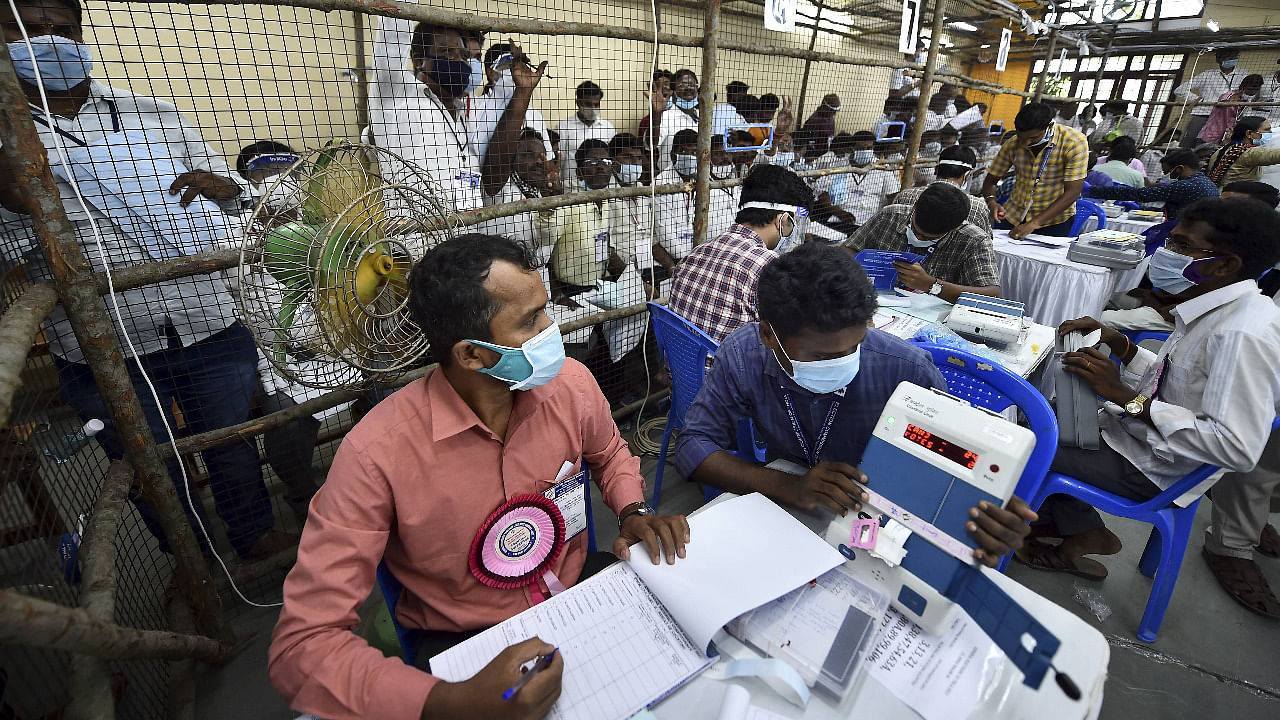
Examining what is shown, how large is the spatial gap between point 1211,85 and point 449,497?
1566cm

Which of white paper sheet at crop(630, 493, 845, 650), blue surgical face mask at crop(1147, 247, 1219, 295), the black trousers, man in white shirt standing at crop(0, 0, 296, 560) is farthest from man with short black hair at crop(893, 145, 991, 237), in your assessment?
man in white shirt standing at crop(0, 0, 296, 560)

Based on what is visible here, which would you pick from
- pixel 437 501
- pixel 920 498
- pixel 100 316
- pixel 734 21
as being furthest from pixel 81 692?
pixel 734 21

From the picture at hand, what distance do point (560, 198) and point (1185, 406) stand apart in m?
2.47

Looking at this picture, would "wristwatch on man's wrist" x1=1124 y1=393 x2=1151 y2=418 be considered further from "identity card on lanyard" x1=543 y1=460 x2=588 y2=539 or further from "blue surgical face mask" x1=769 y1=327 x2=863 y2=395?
"identity card on lanyard" x1=543 y1=460 x2=588 y2=539

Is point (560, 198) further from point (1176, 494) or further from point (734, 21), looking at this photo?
point (734, 21)

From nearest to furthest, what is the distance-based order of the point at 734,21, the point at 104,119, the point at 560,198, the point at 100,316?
the point at 100,316 < the point at 104,119 < the point at 560,198 < the point at 734,21

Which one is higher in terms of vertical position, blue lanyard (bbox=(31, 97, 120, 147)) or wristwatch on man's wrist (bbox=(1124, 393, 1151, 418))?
blue lanyard (bbox=(31, 97, 120, 147))

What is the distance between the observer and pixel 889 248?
11.6 feet

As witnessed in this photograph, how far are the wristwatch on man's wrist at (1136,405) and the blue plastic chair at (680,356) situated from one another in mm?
1448

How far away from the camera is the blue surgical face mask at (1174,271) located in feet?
6.40

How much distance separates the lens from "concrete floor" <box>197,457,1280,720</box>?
1732 millimetres

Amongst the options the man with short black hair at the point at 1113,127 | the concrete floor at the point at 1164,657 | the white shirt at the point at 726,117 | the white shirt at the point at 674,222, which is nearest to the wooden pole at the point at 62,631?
the concrete floor at the point at 1164,657

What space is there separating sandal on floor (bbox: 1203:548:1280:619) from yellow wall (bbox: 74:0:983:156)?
3342mm

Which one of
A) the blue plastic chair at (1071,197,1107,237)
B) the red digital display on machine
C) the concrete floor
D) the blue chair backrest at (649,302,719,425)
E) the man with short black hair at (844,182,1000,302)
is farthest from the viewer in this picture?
the blue plastic chair at (1071,197,1107,237)
